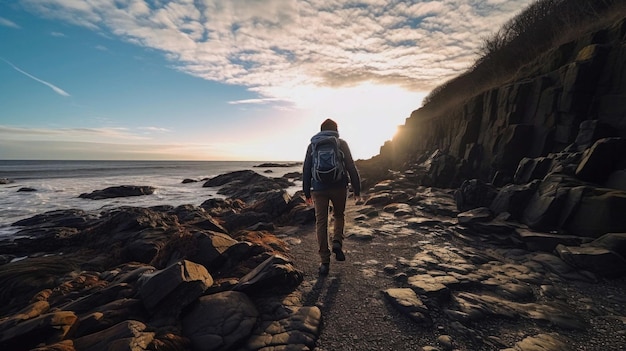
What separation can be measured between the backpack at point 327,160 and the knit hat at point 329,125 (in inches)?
17.1

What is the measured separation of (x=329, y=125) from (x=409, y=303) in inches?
154

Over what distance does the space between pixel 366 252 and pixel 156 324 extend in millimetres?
5063

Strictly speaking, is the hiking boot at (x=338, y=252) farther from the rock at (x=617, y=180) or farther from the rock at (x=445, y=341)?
the rock at (x=617, y=180)

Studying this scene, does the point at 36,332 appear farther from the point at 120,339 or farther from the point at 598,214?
the point at 598,214

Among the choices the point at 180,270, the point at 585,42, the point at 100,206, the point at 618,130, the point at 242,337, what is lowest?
the point at 100,206

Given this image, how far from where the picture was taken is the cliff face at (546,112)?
9008 millimetres

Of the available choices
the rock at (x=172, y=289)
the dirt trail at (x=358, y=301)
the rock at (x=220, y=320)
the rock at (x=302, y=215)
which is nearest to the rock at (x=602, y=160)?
the dirt trail at (x=358, y=301)

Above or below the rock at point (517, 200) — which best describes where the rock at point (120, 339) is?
below

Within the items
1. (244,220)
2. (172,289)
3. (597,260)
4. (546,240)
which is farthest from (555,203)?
(244,220)

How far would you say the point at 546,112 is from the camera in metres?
11.5

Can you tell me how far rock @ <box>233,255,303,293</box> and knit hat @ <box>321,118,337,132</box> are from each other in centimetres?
309

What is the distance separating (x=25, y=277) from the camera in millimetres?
6734

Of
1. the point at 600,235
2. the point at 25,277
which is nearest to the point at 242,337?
the point at 25,277

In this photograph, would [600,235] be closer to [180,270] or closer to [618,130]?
[618,130]
